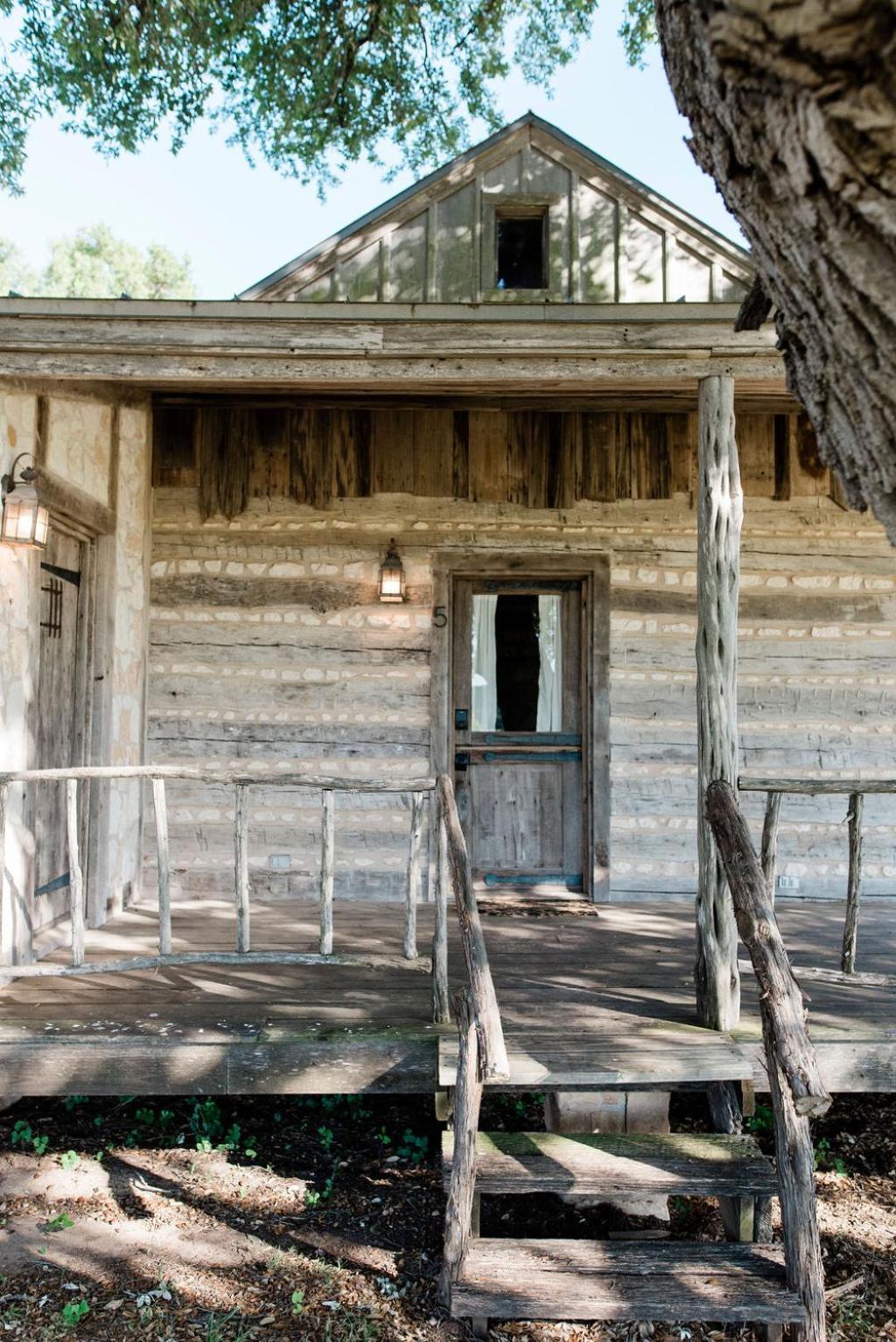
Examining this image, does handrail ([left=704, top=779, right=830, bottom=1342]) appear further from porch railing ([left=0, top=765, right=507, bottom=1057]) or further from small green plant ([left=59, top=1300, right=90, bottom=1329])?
small green plant ([left=59, top=1300, right=90, bottom=1329])

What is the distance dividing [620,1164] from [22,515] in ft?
11.6

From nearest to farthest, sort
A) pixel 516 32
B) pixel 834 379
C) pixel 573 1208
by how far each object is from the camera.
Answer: pixel 834 379 < pixel 573 1208 < pixel 516 32

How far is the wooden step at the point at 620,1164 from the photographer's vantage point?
119 inches

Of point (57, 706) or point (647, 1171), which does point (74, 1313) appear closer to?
point (647, 1171)

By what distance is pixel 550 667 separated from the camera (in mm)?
6492

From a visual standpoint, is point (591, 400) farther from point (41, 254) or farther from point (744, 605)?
point (41, 254)

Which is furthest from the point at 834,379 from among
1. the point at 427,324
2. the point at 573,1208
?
the point at 573,1208

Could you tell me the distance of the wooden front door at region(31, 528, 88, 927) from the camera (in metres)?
4.96

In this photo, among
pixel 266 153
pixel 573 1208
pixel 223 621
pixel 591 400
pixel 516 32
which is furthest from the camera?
pixel 266 153

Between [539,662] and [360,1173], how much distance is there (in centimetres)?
350

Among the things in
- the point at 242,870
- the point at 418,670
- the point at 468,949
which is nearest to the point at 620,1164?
the point at 468,949

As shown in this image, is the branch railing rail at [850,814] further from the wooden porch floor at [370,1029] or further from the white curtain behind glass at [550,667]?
the white curtain behind glass at [550,667]

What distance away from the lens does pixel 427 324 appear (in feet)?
13.5

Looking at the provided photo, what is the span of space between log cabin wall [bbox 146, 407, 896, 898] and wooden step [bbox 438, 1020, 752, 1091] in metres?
2.72
